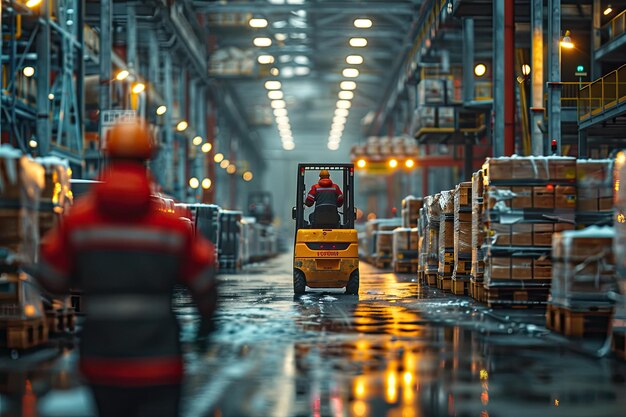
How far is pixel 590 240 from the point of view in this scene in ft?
38.5

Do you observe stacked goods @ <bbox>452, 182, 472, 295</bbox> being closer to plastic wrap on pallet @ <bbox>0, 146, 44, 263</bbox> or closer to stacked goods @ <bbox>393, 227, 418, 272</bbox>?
plastic wrap on pallet @ <bbox>0, 146, 44, 263</bbox>

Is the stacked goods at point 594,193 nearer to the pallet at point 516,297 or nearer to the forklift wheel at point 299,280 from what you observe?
the pallet at point 516,297

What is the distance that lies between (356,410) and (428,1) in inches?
1565

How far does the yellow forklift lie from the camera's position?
62.5 feet

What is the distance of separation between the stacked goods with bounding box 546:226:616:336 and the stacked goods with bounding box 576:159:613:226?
343 centimetres

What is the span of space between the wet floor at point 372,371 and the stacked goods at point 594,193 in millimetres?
1870

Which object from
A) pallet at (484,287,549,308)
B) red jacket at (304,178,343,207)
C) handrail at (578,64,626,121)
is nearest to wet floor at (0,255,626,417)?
pallet at (484,287,549,308)

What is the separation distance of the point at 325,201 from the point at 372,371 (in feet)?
32.5

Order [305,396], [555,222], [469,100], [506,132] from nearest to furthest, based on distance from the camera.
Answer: [305,396]
[555,222]
[506,132]
[469,100]

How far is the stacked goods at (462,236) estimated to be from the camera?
1891 centimetres

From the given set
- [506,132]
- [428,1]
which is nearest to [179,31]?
[428,1]

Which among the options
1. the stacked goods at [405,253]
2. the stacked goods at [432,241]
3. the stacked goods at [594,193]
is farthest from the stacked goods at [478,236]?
the stacked goods at [405,253]

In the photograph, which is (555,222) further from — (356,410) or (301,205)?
(356,410)

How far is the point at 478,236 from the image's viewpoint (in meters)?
17.3
